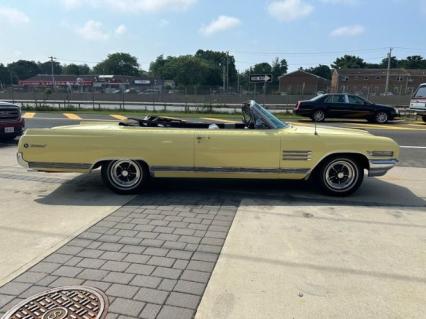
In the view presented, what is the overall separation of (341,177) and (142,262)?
3.40 m

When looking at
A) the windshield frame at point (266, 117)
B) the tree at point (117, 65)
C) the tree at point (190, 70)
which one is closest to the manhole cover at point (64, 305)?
the windshield frame at point (266, 117)

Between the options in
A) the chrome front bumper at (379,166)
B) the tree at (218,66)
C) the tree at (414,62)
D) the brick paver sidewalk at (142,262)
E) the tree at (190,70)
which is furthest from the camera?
the tree at (414,62)

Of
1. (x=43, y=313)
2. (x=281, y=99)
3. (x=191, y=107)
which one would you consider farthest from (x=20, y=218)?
(x=281, y=99)

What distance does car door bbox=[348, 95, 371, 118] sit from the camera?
19.3 m

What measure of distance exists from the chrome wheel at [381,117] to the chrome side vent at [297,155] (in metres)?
15.3

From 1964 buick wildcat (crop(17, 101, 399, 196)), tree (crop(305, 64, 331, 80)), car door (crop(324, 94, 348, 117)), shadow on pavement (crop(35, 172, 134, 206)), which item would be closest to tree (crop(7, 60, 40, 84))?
tree (crop(305, 64, 331, 80))

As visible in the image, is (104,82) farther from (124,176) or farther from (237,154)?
(237,154)

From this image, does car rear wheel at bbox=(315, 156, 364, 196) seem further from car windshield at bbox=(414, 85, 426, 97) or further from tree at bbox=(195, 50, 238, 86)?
tree at bbox=(195, 50, 238, 86)

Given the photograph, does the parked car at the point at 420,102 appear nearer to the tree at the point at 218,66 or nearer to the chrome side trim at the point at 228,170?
the chrome side trim at the point at 228,170

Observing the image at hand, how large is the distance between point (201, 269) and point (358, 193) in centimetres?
349

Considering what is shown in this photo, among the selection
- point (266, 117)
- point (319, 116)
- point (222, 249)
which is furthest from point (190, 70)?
point (222, 249)

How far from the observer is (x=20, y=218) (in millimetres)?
4809

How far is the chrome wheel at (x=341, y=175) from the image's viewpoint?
Result: 19.0 feet

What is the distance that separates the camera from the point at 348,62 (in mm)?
130750
